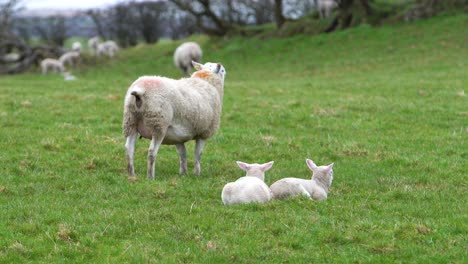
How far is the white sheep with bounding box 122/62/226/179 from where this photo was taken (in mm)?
10086

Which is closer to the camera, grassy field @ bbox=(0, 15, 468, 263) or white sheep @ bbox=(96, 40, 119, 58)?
grassy field @ bbox=(0, 15, 468, 263)

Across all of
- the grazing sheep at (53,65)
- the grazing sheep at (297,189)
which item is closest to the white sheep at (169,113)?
the grazing sheep at (297,189)

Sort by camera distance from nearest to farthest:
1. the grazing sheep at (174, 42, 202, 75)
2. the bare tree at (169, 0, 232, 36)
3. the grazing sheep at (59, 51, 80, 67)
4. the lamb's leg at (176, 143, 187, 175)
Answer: the lamb's leg at (176, 143, 187, 175) < the grazing sheep at (174, 42, 202, 75) < the bare tree at (169, 0, 232, 36) < the grazing sheep at (59, 51, 80, 67)

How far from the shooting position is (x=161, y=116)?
10.1m

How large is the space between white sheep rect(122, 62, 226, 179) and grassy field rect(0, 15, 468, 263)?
0.58 m

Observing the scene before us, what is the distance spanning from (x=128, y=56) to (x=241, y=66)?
12323 millimetres

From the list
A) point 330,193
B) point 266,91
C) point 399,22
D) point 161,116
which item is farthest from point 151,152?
point 399,22

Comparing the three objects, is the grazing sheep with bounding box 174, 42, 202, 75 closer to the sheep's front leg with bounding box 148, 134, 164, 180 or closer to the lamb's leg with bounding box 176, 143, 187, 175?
the lamb's leg with bounding box 176, 143, 187, 175

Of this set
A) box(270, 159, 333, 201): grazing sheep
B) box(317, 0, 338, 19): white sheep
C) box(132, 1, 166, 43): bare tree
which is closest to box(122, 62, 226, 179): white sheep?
box(270, 159, 333, 201): grazing sheep

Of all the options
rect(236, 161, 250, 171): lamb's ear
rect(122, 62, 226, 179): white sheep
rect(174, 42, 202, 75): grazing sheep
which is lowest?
rect(174, 42, 202, 75): grazing sheep

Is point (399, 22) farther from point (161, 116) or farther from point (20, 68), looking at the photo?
point (161, 116)

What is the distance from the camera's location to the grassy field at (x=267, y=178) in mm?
7168

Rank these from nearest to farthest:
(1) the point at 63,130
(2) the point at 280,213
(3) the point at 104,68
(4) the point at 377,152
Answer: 1. (2) the point at 280,213
2. (4) the point at 377,152
3. (1) the point at 63,130
4. (3) the point at 104,68

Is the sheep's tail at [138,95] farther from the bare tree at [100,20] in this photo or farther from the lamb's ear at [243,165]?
the bare tree at [100,20]
